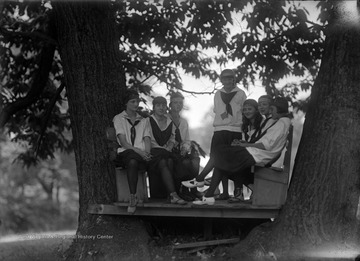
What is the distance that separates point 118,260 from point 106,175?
1317 millimetres

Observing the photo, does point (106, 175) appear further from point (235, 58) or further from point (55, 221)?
point (55, 221)

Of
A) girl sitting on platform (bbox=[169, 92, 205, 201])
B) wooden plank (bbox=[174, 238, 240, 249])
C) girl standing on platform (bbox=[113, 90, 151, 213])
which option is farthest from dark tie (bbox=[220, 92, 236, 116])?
wooden plank (bbox=[174, 238, 240, 249])

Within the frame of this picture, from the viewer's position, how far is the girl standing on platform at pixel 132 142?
733cm

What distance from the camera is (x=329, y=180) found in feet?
22.6

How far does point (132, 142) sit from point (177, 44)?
12.0ft

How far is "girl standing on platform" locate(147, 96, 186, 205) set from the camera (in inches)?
293

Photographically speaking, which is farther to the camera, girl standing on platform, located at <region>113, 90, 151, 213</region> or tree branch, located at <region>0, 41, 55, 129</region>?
tree branch, located at <region>0, 41, 55, 129</region>

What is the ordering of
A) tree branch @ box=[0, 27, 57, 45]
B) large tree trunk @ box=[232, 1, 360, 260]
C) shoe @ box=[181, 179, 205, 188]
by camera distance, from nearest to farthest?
large tree trunk @ box=[232, 1, 360, 260], shoe @ box=[181, 179, 205, 188], tree branch @ box=[0, 27, 57, 45]

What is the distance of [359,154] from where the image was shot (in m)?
6.94

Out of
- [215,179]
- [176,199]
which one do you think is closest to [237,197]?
[215,179]

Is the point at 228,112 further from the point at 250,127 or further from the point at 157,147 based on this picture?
the point at 157,147

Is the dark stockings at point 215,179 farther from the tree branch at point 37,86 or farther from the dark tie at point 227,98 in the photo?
the tree branch at point 37,86

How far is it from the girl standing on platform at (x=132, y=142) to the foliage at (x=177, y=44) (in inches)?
69.3

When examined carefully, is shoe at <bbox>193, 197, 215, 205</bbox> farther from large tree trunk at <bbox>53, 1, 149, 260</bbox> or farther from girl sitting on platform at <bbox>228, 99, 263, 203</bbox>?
large tree trunk at <bbox>53, 1, 149, 260</bbox>
